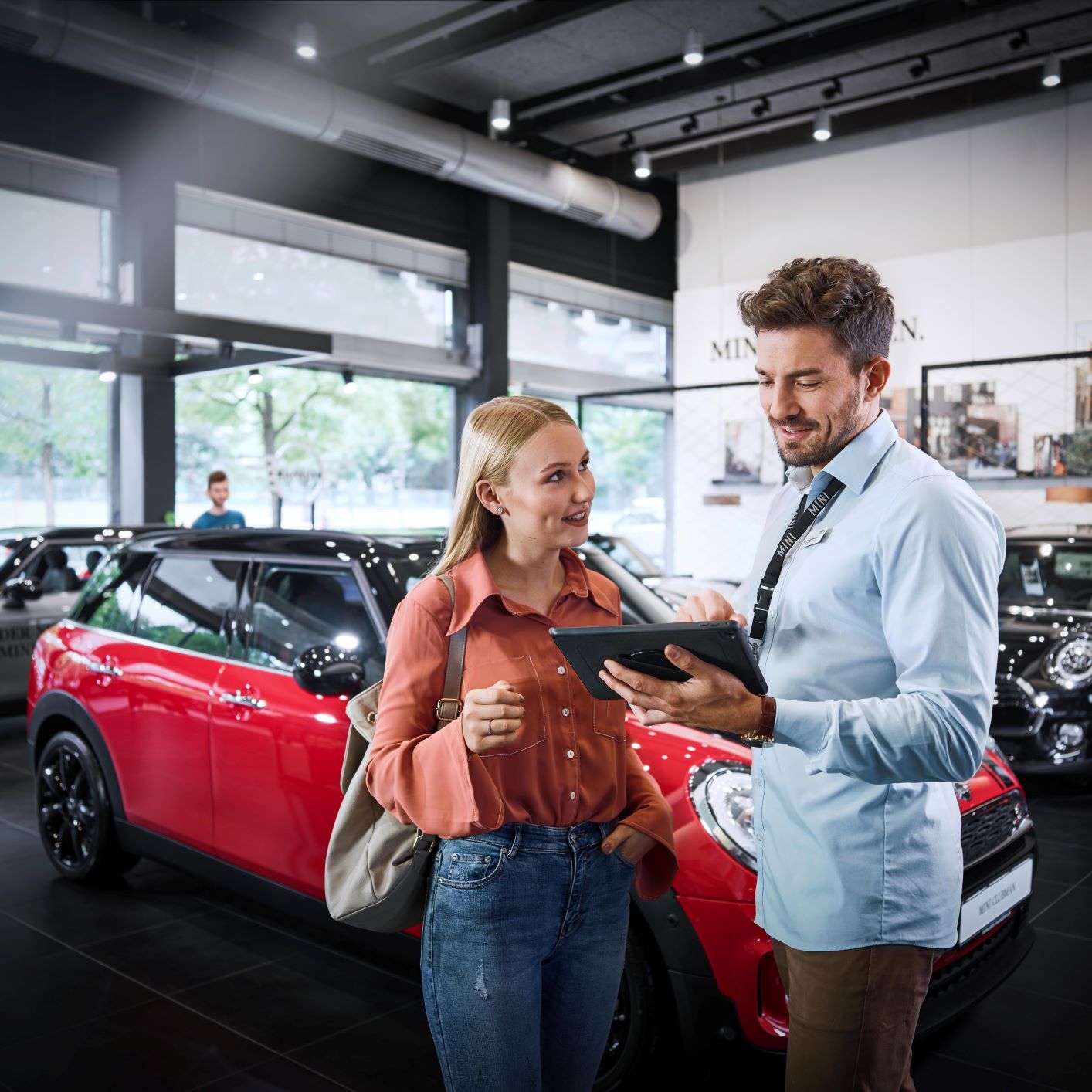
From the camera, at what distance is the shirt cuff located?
142 cm

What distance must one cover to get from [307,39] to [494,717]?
829 cm

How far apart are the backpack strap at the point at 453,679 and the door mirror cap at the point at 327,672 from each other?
1354 mm

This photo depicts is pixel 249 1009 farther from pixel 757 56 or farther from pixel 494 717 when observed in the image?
pixel 757 56

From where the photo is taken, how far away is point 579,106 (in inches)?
442

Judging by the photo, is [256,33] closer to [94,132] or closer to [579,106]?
[94,132]

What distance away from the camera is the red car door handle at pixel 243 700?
343cm

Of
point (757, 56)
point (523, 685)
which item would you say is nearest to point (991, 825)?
point (523, 685)

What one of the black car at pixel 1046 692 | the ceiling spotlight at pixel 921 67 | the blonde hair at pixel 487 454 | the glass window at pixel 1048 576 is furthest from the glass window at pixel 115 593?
the ceiling spotlight at pixel 921 67

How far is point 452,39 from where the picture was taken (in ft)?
30.8

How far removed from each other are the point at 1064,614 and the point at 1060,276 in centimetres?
547

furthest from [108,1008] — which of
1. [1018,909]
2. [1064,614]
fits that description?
[1064,614]

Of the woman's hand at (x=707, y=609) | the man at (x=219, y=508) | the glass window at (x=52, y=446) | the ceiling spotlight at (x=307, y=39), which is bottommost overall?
the woman's hand at (x=707, y=609)

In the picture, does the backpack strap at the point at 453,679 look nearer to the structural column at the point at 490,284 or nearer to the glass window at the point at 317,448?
the glass window at the point at 317,448

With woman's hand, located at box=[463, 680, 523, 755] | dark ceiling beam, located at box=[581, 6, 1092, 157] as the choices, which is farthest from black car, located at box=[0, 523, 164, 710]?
dark ceiling beam, located at box=[581, 6, 1092, 157]
